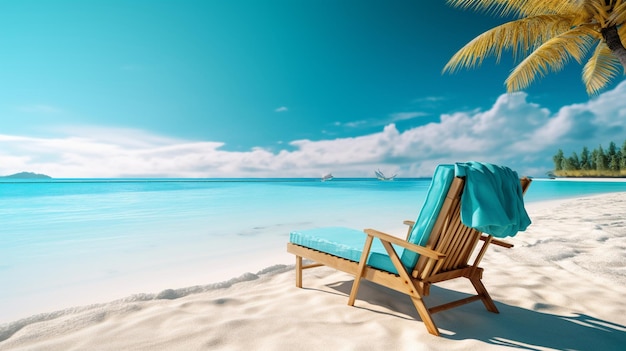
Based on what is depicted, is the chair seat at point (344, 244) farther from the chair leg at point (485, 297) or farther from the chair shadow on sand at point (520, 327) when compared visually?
the chair leg at point (485, 297)

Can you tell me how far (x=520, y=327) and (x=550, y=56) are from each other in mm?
6227

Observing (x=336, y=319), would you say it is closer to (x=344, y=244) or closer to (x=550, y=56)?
(x=344, y=244)

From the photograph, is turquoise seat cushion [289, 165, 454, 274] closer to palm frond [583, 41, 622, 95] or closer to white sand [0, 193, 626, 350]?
white sand [0, 193, 626, 350]

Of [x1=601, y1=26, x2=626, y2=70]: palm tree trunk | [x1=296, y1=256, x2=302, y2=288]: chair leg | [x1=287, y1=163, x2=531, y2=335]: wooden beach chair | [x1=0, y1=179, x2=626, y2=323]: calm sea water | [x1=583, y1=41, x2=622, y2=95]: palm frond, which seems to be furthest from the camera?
[x1=583, y1=41, x2=622, y2=95]: palm frond

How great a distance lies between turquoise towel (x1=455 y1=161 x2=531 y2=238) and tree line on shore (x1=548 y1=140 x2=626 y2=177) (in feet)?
190

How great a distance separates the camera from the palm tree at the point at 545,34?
4.91 m

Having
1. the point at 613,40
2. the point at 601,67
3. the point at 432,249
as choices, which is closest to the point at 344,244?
the point at 432,249

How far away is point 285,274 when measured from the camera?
12.1ft

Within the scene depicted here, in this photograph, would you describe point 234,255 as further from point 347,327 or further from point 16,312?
point 347,327

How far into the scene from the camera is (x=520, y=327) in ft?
7.46

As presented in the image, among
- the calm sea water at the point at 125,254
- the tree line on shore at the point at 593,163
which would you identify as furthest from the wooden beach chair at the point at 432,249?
the tree line on shore at the point at 593,163

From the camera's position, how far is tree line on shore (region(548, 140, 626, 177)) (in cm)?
4766

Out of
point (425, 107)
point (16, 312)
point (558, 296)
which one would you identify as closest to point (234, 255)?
point (16, 312)

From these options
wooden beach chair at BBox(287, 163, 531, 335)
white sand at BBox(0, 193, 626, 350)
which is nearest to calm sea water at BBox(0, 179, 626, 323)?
white sand at BBox(0, 193, 626, 350)
